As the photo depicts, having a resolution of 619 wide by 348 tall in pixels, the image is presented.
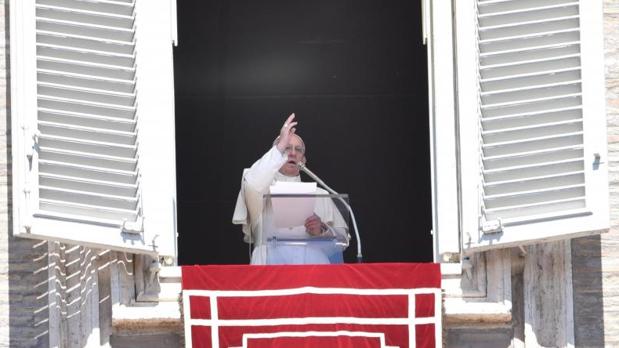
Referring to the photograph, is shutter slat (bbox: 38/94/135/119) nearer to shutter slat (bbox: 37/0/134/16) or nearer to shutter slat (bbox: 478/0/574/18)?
shutter slat (bbox: 37/0/134/16)

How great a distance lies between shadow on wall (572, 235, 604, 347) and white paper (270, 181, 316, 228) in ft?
4.12

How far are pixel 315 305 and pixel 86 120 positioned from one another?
1.20 m

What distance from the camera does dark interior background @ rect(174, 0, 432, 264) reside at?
1495cm

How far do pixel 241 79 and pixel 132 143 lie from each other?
423 centimetres

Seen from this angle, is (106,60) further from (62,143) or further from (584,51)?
(584,51)

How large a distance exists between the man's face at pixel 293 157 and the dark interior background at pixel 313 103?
243 centimetres

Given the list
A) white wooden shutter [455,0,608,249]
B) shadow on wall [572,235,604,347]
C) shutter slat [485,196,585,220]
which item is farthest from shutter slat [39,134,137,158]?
shadow on wall [572,235,604,347]

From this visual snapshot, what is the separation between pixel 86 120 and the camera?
10.8 metres

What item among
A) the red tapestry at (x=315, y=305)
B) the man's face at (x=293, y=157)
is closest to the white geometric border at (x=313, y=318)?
the red tapestry at (x=315, y=305)

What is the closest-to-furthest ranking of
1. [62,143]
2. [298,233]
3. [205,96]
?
[62,143]
[298,233]
[205,96]

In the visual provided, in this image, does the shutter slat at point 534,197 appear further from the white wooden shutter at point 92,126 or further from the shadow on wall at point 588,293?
the white wooden shutter at point 92,126

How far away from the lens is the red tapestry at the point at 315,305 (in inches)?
430

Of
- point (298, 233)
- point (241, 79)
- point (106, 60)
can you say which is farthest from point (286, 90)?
point (106, 60)

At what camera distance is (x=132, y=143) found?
10.9 m
